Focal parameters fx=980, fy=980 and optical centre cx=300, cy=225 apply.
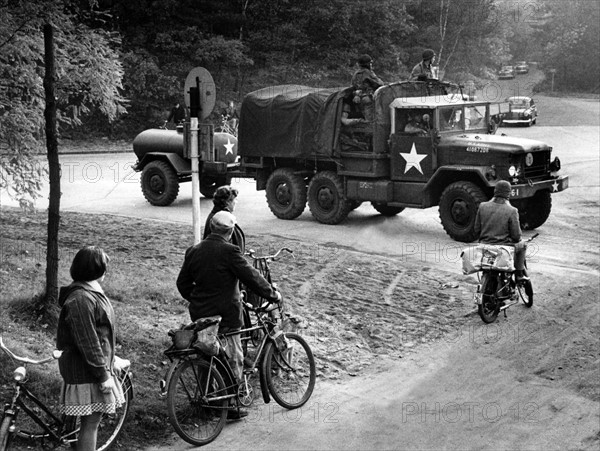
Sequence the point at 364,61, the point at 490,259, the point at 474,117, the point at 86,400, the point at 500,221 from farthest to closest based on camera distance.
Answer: the point at 364,61 → the point at 474,117 → the point at 500,221 → the point at 490,259 → the point at 86,400

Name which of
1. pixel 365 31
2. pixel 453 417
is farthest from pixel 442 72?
pixel 453 417

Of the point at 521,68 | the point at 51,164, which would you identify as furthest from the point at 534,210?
the point at 521,68

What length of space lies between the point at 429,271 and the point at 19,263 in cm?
576

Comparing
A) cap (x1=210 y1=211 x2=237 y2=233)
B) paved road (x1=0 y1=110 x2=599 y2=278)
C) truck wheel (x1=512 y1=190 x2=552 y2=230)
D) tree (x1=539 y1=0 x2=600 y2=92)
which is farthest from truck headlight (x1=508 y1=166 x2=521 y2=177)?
tree (x1=539 y1=0 x2=600 y2=92)

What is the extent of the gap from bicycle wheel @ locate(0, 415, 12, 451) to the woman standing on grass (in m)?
0.35

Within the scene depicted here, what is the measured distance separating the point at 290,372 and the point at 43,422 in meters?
2.35

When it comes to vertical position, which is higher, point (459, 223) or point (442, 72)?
point (442, 72)

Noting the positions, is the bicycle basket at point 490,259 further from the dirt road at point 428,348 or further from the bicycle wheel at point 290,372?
the bicycle wheel at point 290,372

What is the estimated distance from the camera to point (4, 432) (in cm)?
635

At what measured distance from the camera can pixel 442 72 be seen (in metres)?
46.6

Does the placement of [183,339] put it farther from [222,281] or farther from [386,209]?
[386,209]

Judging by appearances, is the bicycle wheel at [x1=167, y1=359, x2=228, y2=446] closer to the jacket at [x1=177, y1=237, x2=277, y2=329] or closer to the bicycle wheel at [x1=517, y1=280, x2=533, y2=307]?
the jacket at [x1=177, y1=237, x2=277, y2=329]

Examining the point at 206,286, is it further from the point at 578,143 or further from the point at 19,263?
the point at 578,143

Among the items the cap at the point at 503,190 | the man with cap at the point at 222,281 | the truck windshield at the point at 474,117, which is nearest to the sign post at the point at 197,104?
the man with cap at the point at 222,281
